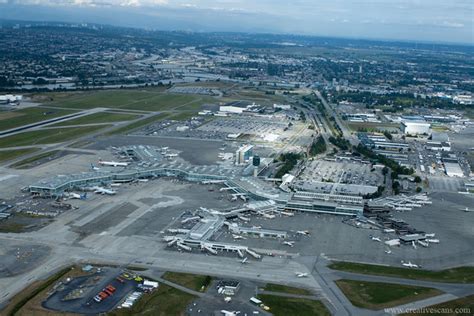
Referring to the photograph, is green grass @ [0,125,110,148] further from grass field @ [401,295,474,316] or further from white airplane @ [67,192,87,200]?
grass field @ [401,295,474,316]

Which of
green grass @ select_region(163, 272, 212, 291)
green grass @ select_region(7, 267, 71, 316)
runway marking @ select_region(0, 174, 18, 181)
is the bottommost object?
runway marking @ select_region(0, 174, 18, 181)

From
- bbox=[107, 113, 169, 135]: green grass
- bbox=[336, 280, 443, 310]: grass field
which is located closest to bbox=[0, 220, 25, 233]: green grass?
bbox=[336, 280, 443, 310]: grass field

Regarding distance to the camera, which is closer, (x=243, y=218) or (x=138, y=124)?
(x=243, y=218)

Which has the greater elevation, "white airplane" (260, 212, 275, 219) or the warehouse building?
the warehouse building

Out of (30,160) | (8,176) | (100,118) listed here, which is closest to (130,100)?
(100,118)

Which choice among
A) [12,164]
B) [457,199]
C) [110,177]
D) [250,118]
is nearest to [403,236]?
[457,199]

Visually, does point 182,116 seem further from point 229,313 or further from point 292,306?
point 229,313

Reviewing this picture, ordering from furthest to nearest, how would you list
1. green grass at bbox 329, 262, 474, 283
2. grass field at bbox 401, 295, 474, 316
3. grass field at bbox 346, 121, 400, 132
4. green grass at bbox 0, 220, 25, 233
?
grass field at bbox 346, 121, 400, 132 → green grass at bbox 0, 220, 25, 233 → green grass at bbox 329, 262, 474, 283 → grass field at bbox 401, 295, 474, 316
